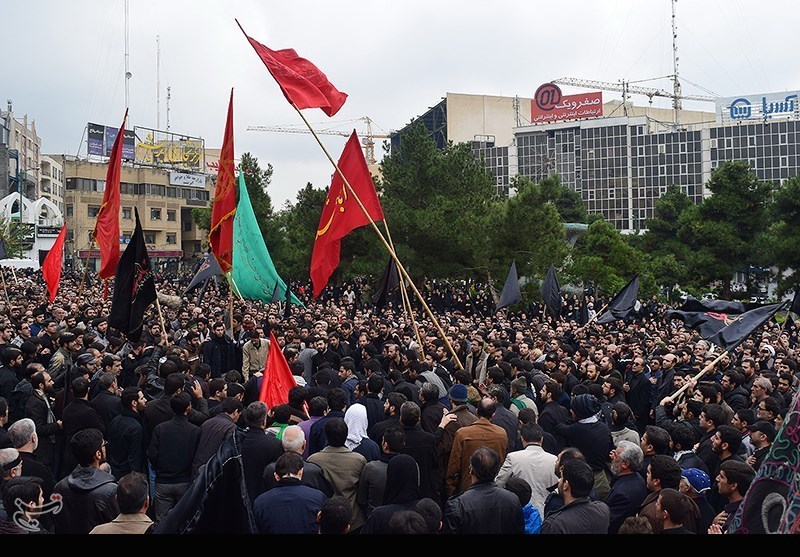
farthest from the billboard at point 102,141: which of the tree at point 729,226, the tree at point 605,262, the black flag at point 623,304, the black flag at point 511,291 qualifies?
the black flag at point 623,304

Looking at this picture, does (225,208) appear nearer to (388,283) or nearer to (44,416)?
(388,283)

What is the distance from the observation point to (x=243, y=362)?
12844mm

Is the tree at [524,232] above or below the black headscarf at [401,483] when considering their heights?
above

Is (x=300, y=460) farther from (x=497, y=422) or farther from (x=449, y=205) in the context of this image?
(x=449, y=205)

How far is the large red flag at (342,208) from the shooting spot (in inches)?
476

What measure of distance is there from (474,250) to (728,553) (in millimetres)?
28625

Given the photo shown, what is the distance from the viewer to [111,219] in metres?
14.6

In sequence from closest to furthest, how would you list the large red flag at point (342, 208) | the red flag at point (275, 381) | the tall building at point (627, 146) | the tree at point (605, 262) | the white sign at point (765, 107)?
the red flag at point (275, 381)
the large red flag at point (342, 208)
the tree at point (605, 262)
the white sign at point (765, 107)
the tall building at point (627, 146)

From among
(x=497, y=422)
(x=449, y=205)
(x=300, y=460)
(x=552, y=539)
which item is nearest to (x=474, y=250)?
(x=449, y=205)

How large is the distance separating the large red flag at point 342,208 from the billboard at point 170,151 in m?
72.6

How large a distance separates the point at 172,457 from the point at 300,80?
7.30 meters

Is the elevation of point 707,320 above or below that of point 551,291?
below

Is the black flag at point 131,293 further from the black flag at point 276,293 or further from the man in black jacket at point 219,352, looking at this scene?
the black flag at point 276,293

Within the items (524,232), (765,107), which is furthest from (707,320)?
(765,107)
